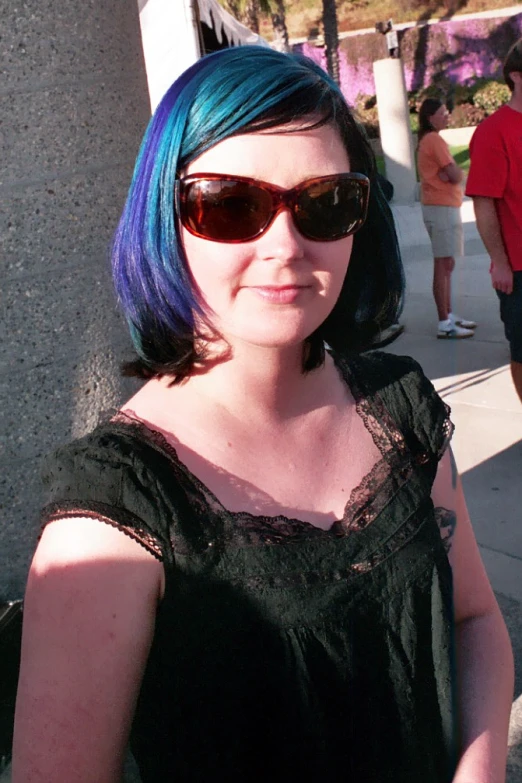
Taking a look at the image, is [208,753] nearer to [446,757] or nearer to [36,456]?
A: [446,757]

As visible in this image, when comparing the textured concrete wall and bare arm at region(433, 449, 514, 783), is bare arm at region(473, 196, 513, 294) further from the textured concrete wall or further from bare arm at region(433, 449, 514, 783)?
bare arm at region(433, 449, 514, 783)

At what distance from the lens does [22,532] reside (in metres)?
2.37

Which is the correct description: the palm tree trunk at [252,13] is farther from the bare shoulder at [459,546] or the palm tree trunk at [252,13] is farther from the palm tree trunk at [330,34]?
the bare shoulder at [459,546]

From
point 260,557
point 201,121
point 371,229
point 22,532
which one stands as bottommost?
point 22,532

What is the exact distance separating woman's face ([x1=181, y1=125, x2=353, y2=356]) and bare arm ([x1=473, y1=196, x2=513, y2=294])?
3222 millimetres

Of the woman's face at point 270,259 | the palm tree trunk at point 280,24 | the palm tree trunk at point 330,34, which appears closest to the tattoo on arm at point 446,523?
the woman's face at point 270,259

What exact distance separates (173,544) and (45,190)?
1.37 metres

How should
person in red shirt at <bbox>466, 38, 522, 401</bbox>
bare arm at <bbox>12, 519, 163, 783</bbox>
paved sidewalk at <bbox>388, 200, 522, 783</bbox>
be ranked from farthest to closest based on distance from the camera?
person in red shirt at <bbox>466, 38, 522, 401</bbox> < paved sidewalk at <bbox>388, 200, 522, 783</bbox> < bare arm at <bbox>12, 519, 163, 783</bbox>

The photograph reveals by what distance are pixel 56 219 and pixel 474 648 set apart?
1510 mm

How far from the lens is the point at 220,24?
28.5 ft

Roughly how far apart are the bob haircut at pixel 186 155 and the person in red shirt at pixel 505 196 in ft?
9.65

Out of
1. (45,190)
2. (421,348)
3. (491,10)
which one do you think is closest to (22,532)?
(45,190)

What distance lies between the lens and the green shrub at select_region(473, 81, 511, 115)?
29.1 meters

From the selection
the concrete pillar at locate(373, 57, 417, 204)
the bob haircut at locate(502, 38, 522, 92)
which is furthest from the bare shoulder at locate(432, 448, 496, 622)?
the concrete pillar at locate(373, 57, 417, 204)
